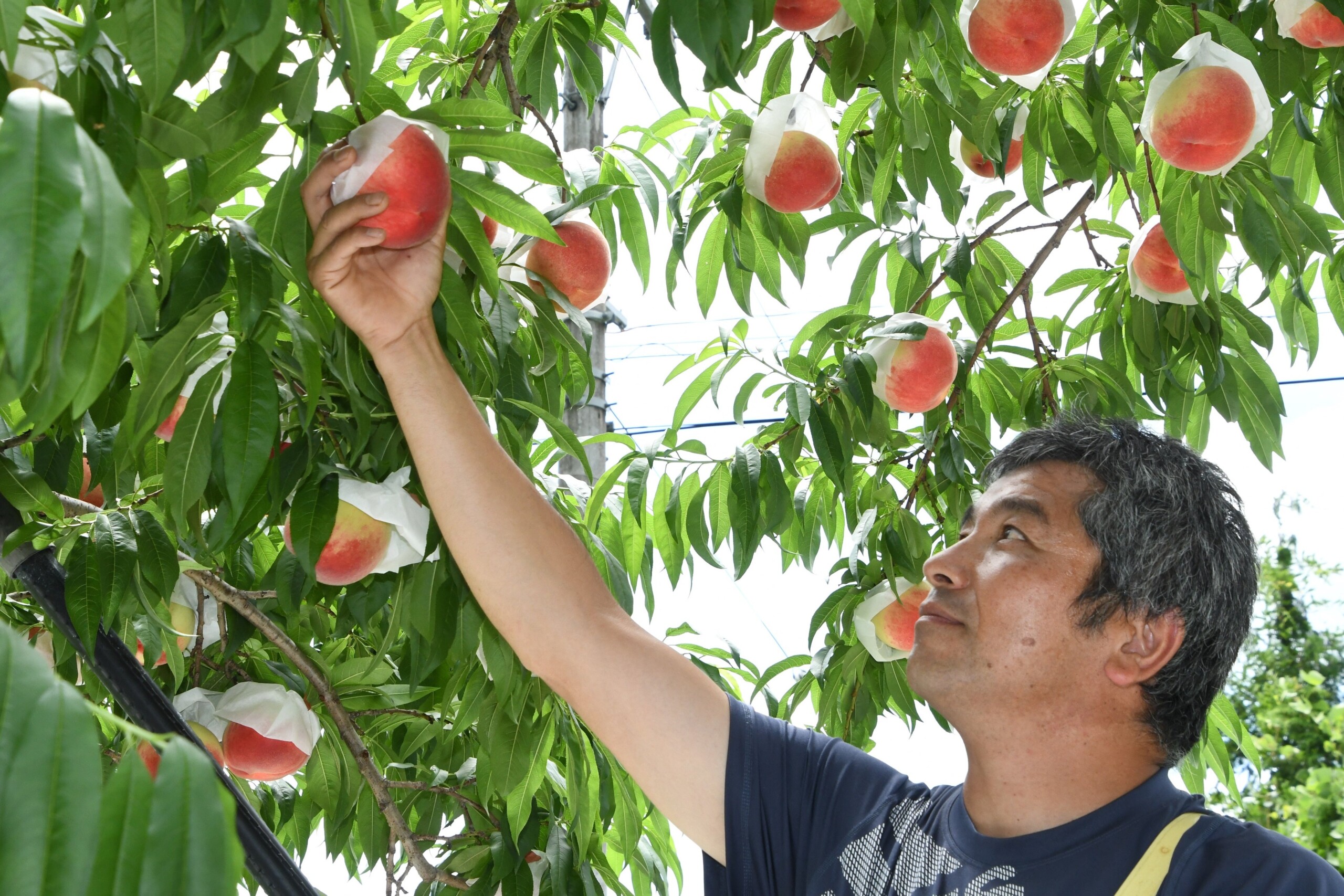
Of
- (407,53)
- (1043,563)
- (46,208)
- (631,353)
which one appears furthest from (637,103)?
(46,208)

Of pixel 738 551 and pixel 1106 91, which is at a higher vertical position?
pixel 1106 91

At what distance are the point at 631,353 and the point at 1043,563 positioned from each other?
4.41 meters

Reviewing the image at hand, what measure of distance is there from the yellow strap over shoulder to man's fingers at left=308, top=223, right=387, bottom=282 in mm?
731

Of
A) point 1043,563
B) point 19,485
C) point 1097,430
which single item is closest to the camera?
point 19,485

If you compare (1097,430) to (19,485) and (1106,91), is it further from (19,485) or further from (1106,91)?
(19,485)

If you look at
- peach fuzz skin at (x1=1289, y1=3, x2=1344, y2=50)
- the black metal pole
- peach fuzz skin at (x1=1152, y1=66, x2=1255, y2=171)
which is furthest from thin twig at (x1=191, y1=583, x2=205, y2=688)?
peach fuzz skin at (x1=1289, y1=3, x2=1344, y2=50)

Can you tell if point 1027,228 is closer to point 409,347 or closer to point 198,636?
point 409,347

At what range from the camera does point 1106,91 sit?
1.20 meters

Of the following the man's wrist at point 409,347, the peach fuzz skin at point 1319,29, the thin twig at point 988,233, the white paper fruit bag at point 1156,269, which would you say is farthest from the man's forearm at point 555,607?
the peach fuzz skin at point 1319,29

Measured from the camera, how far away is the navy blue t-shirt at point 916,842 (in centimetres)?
97

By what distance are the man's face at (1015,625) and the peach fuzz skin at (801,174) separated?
35 cm

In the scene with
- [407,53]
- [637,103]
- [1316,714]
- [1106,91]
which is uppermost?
[637,103]

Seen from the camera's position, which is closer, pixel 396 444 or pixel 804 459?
pixel 396 444

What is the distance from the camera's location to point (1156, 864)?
100 cm
